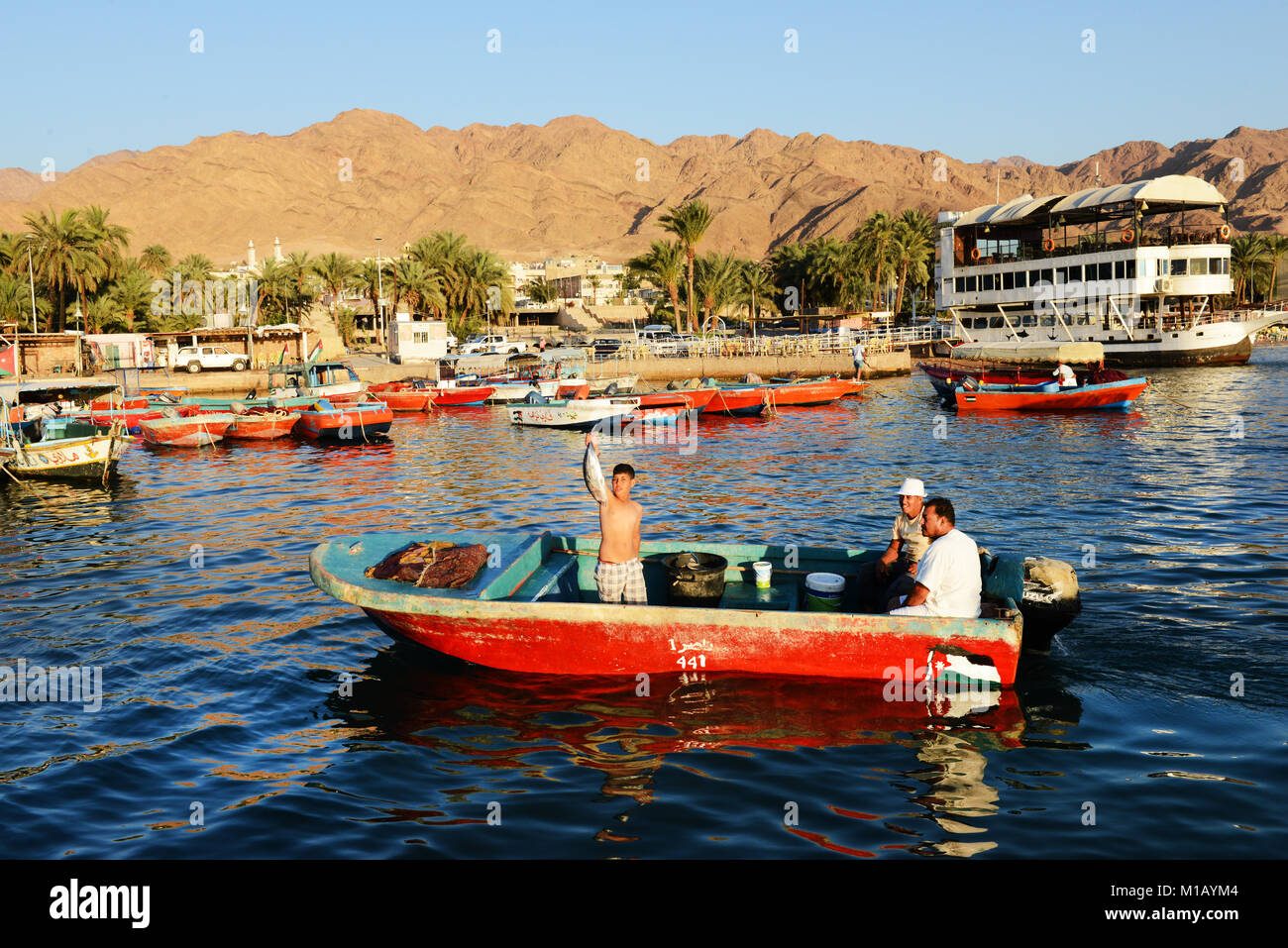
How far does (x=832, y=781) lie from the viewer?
25.6 ft

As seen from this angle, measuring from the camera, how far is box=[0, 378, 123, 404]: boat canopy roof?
26411mm

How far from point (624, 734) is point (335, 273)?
78.2 m

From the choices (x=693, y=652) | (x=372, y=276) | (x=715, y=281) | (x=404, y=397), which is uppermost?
(x=372, y=276)

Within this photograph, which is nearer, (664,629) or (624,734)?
(624,734)

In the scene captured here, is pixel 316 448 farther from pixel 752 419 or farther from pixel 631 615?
pixel 631 615

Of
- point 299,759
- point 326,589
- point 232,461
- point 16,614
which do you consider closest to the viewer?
point 299,759

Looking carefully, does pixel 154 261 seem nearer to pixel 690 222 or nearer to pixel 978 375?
pixel 690 222

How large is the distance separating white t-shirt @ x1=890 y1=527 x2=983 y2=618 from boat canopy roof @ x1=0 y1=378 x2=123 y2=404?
2606 cm

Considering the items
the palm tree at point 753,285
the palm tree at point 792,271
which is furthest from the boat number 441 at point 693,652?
the palm tree at point 792,271

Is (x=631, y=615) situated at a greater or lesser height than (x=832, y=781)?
greater

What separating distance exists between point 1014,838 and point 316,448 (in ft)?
102

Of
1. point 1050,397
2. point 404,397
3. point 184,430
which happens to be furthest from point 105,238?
point 1050,397

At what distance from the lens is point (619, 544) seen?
987 centimetres
